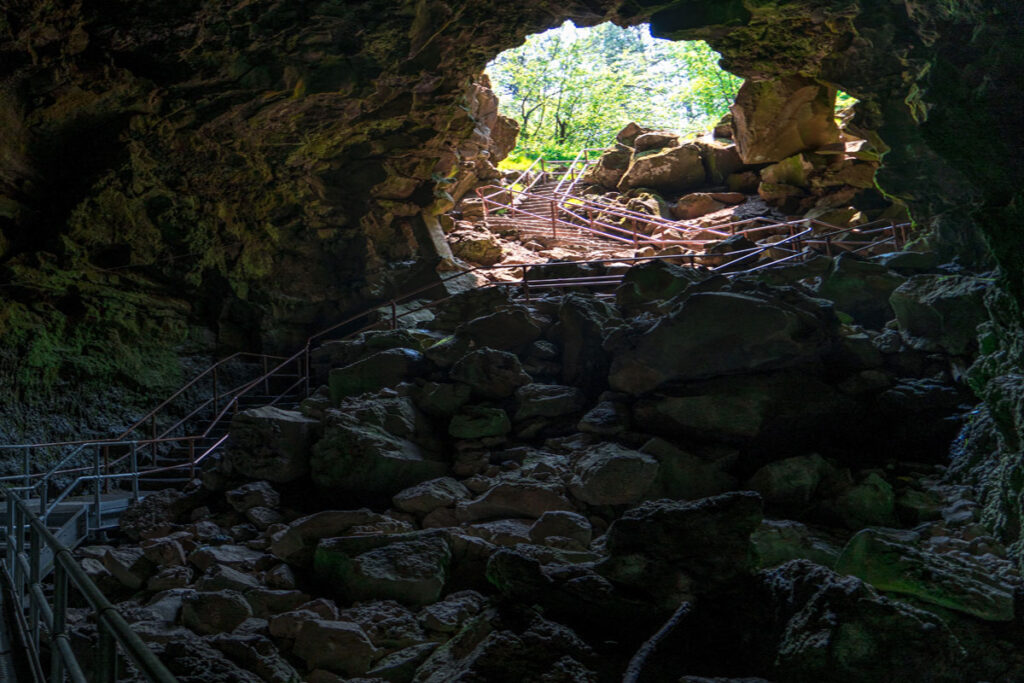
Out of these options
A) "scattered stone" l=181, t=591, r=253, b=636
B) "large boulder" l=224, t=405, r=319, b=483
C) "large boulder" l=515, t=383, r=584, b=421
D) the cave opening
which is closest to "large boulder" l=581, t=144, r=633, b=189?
the cave opening

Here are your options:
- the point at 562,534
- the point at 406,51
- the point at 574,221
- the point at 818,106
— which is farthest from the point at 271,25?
the point at 818,106

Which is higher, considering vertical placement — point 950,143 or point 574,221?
point 950,143

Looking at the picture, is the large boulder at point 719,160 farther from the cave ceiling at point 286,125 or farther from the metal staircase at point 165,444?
the cave ceiling at point 286,125

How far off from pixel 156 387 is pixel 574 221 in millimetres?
12416

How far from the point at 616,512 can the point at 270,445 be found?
3849mm

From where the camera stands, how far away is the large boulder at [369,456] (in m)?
7.00

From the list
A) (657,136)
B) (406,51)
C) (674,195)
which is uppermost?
(406,51)

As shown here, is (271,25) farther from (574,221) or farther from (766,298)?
(574,221)

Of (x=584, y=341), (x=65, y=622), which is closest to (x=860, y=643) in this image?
(x=65, y=622)

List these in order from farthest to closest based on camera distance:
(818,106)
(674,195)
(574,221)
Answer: (674,195) < (574,221) < (818,106)

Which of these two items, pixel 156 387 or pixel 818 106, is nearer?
pixel 156 387

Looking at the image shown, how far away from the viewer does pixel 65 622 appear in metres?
2.68

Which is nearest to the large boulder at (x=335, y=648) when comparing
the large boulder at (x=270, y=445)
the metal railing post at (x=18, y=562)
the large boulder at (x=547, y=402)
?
the metal railing post at (x=18, y=562)

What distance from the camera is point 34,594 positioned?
3.07 meters
